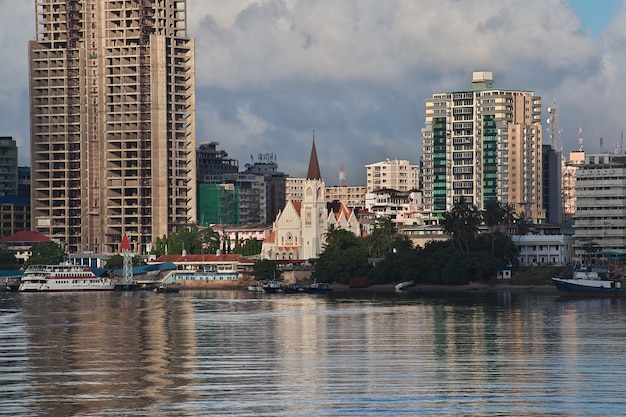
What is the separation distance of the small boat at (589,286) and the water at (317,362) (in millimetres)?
29288

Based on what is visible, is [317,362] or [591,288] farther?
[591,288]

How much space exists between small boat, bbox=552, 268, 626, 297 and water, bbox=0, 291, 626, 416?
29288mm

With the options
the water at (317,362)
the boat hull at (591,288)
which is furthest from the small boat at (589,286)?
the water at (317,362)

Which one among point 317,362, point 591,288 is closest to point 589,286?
point 591,288

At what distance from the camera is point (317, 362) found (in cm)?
8606

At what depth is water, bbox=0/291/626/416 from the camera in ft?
220

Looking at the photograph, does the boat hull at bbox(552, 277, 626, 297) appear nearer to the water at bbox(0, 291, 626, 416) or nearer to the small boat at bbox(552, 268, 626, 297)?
the small boat at bbox(552, 268, 626, 297)

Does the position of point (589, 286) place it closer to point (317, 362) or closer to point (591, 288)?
point (591, 288)

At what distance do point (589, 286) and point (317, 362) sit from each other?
96.7m

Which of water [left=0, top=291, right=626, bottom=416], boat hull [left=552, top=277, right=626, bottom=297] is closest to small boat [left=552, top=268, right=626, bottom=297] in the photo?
boat hull [left=552, top=277, right=626, bottom=297]

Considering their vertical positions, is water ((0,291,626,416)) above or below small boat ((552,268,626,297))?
below

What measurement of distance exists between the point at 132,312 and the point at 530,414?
86005mm

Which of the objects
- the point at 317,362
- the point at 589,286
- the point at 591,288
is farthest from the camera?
the point at 589,286

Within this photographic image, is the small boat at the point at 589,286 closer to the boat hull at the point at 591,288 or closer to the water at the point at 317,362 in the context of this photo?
the boat hull at the point at 591,288
